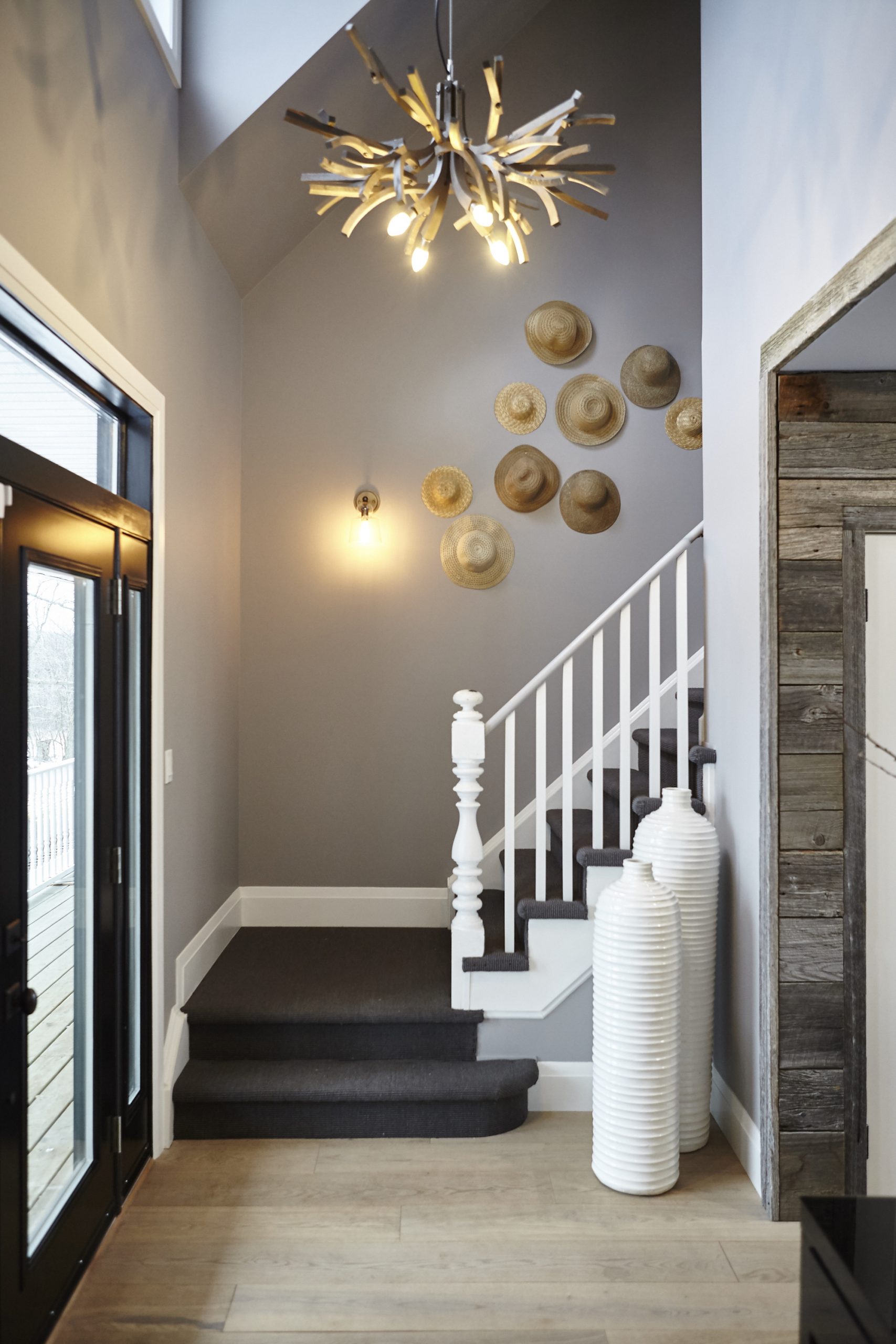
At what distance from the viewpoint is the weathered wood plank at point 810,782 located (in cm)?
260

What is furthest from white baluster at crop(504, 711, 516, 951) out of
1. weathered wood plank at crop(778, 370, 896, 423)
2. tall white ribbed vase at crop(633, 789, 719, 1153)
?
weathered wood plank at crop(778, 370, 896, 423)

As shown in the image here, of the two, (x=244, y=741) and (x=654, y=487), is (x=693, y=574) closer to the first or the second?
(x=654, y=487)

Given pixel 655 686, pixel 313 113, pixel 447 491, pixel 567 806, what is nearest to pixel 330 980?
pixel 567 806

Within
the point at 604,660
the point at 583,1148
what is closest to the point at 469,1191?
the point at 583,1148

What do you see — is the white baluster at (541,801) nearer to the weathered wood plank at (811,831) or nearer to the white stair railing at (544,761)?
the white stair railing at (544,761)

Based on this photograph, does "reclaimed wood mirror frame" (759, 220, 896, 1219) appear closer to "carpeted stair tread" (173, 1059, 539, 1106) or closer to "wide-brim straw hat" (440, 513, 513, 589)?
"carpeted stair tread" (173, 1059, 539, 1106)

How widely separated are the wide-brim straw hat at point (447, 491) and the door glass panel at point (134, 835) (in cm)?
179

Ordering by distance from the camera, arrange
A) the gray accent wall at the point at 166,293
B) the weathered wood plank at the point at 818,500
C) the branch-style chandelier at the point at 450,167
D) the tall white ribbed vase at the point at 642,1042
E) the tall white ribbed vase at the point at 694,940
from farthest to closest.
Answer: the tall white ribbed vase at the point at 694,940, the tall white ribbed vase at the point at 642,1042, the weathered wood plank at the point at 818,500, the branch-style chandelier at the point at 450,167, the gray accent wall at the point at 166,293

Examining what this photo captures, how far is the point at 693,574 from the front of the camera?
4.68m

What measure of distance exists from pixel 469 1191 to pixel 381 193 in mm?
3000

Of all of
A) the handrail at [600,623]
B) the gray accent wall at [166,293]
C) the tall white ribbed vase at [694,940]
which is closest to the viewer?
the gray accent wall at [166,293]

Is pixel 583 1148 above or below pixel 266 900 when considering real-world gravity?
below

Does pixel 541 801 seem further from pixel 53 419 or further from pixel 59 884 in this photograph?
pixel 53 419

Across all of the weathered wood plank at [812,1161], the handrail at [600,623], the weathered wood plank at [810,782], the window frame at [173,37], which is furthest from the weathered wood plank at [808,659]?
the window frame at [173,37]
